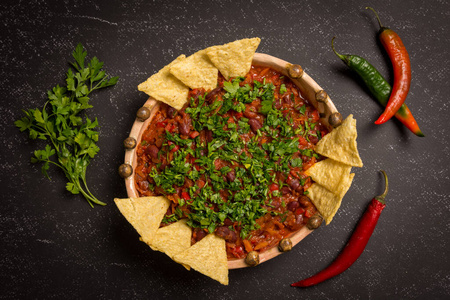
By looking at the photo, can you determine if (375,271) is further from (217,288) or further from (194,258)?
(194,258)

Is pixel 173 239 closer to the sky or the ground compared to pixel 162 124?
closer to the ground

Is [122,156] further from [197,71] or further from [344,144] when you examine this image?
[344,144]

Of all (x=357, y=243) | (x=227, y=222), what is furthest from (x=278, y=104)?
(x=357, y=243)

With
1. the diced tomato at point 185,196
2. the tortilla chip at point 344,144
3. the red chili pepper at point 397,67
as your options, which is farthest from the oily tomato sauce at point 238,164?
the red chili pepper at point 397,67

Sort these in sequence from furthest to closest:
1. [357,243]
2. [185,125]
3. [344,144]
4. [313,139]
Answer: [357,243], [313,139], [185,125], [344,144]

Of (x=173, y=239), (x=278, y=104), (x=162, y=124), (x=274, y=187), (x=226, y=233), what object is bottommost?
(x=173, y=239)

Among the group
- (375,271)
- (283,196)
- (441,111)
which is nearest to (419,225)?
(375,271)

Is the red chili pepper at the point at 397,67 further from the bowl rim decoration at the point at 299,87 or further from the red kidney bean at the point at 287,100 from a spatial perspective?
the red kidney bean at the point at 287,100
